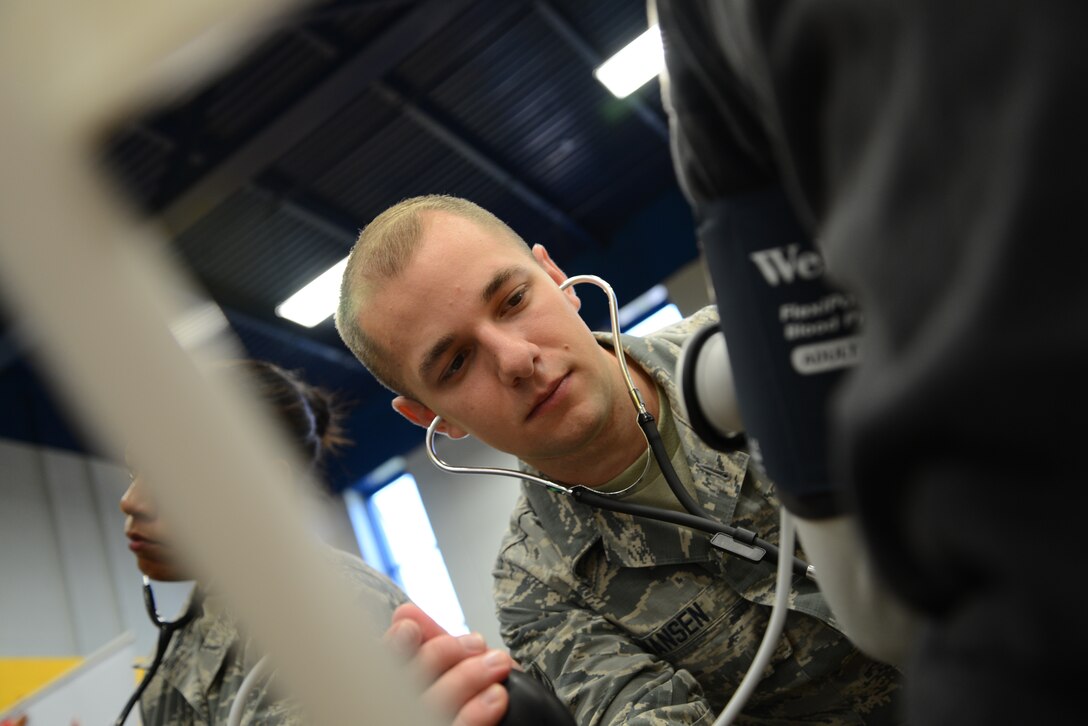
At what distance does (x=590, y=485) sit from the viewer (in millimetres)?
1409

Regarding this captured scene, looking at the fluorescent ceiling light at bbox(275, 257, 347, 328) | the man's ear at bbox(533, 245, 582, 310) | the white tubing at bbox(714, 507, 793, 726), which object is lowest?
the white tubing at bbox(714, 507, 793, 726)

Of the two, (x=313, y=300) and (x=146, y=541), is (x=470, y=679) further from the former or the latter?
(x=313, y=300)

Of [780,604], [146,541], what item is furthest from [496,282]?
[146,541]

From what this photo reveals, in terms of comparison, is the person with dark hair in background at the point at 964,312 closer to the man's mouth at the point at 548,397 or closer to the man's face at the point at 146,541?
the man's mouth at the point at 548,397

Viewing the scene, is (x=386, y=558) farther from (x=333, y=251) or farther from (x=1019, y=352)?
(x=1019, y=352)

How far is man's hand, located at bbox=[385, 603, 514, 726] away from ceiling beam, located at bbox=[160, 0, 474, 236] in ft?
14.1

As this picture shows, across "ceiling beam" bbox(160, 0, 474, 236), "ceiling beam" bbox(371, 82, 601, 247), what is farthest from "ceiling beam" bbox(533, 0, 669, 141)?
"ceiling beam" bbox(371, 82, 601, 247)

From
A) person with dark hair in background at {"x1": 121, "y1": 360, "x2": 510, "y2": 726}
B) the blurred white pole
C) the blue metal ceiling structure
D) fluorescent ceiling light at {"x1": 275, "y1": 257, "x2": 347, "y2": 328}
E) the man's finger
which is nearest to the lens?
the blurred white pole

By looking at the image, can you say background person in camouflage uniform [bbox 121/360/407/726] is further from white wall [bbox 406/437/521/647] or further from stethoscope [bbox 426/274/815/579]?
white wall [bbox 406/437/521/647]

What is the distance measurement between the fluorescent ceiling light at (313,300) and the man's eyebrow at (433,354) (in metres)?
4.33

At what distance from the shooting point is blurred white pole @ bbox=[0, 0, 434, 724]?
24 centimetres

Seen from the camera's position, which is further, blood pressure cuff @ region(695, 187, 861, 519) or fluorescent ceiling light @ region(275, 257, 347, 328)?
fluorescent ceiling light @ region(275, 257, 347, 328)

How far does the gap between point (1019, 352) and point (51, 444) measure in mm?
6487

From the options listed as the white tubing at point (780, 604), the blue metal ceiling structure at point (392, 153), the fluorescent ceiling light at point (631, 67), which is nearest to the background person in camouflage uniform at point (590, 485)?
the white tubing at point (780, 604)
